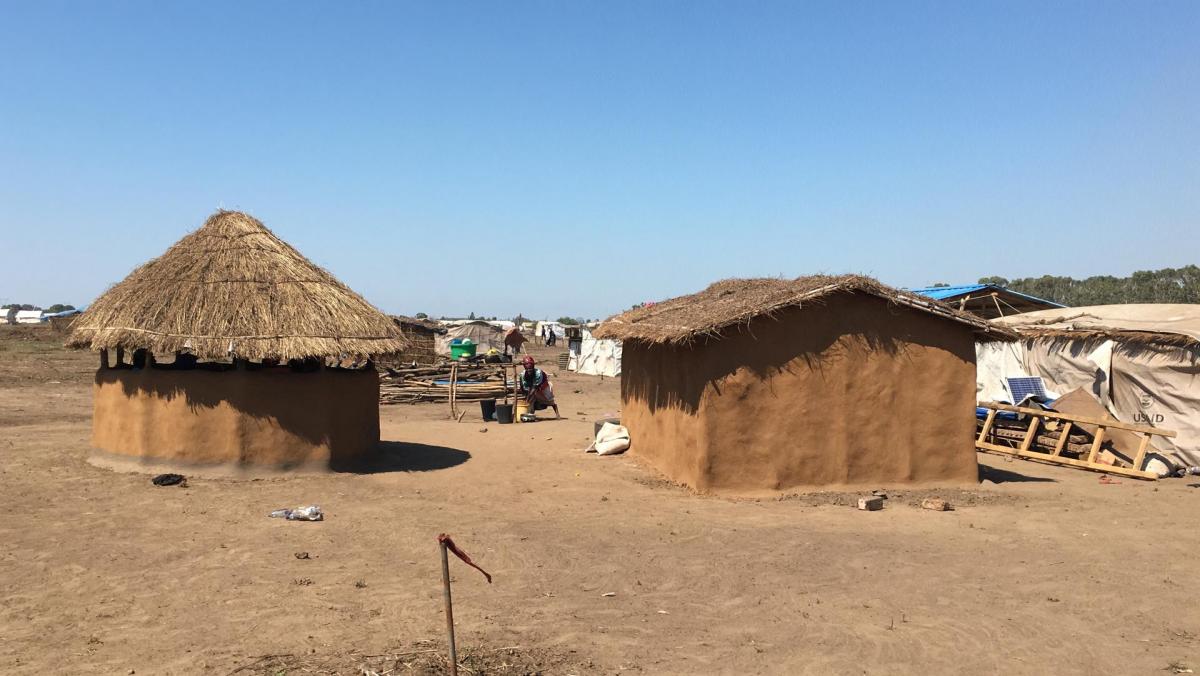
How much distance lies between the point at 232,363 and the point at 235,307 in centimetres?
85

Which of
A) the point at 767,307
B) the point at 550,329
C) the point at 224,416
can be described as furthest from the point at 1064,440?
the point at 550,329

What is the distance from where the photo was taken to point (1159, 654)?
6293 mm

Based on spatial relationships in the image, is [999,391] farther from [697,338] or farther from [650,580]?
[650,580]

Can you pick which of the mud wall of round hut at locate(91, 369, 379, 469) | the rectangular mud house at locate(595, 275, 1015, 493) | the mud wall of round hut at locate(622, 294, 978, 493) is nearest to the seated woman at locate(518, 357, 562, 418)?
the mud wall of round hut at locate(91, 369, 379, 469)

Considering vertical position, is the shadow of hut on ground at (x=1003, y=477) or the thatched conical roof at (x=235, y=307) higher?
the thatched conical roof at (x=235, y=307)

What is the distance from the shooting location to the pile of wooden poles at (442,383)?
24.8 m

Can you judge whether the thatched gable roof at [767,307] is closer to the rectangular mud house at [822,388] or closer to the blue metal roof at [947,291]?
the rectangular mud house at [822,388]

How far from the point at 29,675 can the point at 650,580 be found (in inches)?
191

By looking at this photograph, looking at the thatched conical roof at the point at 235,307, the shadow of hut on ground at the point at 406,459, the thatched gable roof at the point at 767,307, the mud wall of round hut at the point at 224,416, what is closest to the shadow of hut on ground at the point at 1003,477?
the thatched gable roof at the point at 767,307

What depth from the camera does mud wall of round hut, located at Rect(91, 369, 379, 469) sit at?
12.6 metres

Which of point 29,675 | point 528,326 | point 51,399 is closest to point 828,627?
point 29,675

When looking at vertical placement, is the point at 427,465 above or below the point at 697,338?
below

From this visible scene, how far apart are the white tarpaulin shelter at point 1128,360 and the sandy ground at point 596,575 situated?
243cm

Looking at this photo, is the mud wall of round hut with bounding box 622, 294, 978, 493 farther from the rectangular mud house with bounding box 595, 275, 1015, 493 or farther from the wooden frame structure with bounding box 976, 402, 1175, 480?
the wooden frame structure with bounding box 976, 402, 1175, 480
